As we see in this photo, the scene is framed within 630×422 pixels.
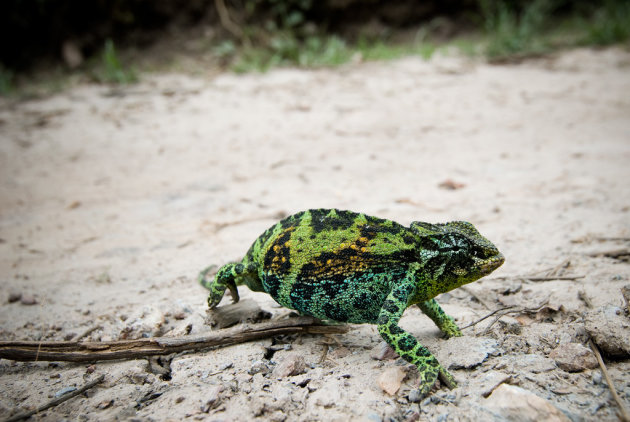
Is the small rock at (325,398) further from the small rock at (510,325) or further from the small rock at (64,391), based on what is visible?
the small rock at (64,391)

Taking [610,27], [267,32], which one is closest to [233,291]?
[267,32]

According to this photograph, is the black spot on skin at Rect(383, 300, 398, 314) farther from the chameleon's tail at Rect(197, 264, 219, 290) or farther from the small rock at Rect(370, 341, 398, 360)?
the chameleon's tail at Rect(197, 264, 219, 290)

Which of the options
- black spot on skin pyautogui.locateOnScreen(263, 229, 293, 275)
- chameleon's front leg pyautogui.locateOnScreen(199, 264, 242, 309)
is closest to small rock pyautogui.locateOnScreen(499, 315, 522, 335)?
black spot on skin pyautogui.locateOnScreen(263, 229, 293, 275)

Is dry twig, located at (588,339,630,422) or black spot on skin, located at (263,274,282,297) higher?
black spot on skin, located at (263,274,282,297)

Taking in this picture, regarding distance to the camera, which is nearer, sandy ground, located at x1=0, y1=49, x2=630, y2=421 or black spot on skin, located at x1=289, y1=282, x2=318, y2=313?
sandy ground, located at x1=0, y1=49, x2=630, y2=421

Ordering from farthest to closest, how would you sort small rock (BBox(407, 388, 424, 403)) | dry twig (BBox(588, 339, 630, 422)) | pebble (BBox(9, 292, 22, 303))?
1. pebble (BBox(9, 292, 22, 303))
2. small rock (BBox(407, 388, 424, 403))
3. dry twig (BBox(588, 339, 630, 422))

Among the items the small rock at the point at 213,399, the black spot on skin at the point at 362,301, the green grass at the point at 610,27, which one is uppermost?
the green grass at the point at 610,27

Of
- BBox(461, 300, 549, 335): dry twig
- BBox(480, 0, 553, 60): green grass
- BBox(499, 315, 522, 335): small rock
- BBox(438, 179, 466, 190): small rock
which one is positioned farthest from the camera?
BBox(480, 0, 553, 60): green grass

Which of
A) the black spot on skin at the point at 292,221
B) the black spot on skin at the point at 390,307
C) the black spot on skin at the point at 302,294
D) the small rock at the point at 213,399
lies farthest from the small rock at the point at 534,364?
the small rock at the point at 213,399

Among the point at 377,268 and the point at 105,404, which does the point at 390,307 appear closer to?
the point at 377,268
